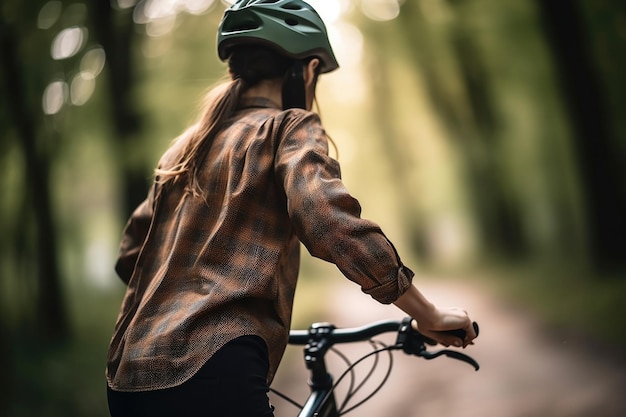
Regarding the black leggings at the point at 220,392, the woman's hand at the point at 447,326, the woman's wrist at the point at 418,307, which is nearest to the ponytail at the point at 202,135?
the black leggings at the point at 220,392

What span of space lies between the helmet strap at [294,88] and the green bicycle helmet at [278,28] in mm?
37

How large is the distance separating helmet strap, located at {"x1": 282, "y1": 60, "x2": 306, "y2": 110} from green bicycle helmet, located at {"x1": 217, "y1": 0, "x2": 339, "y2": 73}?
0.12 ft

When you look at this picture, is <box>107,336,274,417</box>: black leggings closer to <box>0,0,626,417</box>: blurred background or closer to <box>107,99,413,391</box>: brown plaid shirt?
<box>107,99,413,391</box>: brown plaid shirt

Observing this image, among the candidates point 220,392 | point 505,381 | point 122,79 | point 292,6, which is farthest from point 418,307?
point 122,79

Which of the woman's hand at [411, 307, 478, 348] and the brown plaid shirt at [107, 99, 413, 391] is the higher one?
the woman's hand at [411, 307, 478, 348]

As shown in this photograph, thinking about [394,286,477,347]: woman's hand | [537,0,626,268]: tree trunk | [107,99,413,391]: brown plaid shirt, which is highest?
[537,0,626,268]: tree trunk

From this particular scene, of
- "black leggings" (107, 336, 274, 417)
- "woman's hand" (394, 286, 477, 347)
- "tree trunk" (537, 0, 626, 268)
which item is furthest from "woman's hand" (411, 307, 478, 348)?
"tree trunk" (537, 0, 626, 268)

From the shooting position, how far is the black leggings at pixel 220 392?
5.33 feet

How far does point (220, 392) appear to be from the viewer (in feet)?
5.32

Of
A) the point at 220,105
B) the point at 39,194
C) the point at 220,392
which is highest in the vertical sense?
the point at 39,194

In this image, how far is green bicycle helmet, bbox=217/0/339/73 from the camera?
1.99m

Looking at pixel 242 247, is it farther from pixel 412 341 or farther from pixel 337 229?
pixel 412 341

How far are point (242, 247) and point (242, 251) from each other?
12mm

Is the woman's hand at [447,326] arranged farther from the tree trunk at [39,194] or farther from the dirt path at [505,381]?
the tree trunk at [39,194]
